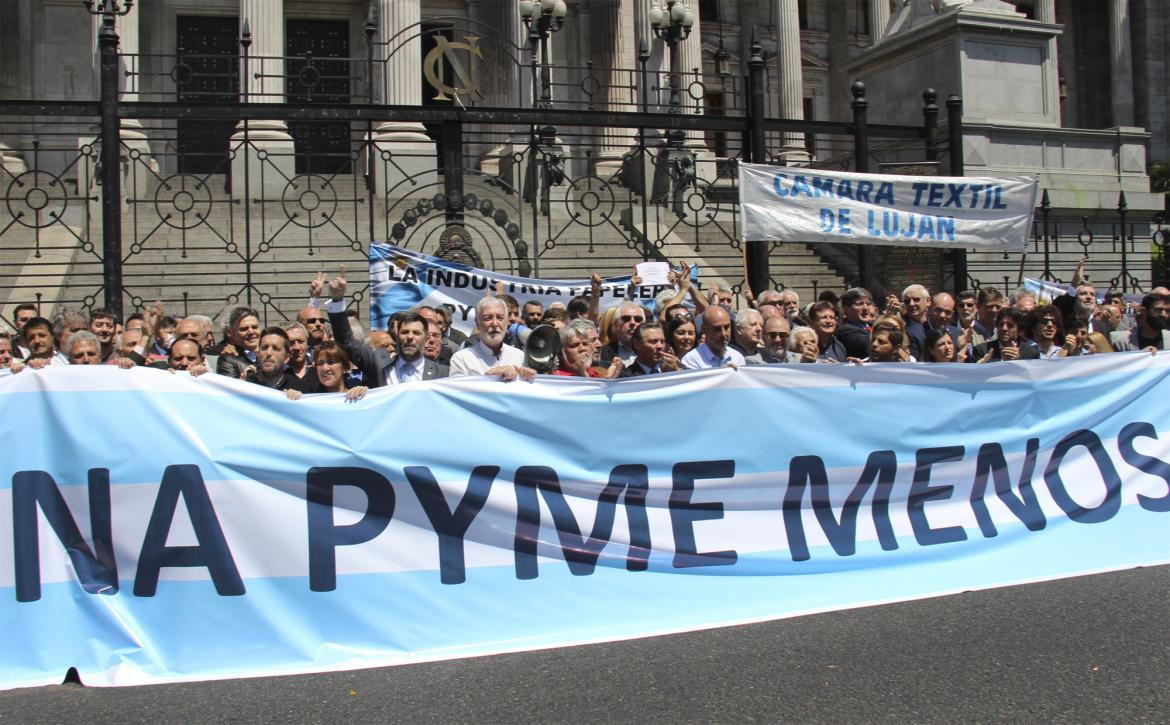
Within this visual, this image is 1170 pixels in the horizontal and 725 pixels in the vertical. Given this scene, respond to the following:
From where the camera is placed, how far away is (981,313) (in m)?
9.20

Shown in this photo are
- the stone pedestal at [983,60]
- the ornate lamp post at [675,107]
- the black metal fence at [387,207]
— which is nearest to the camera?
the black metal fence at [387,207]

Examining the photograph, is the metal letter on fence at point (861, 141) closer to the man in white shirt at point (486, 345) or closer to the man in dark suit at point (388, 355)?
the man in white shirt at point (486, 345)

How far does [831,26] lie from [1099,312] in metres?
34.8

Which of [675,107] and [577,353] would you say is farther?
[675,107]

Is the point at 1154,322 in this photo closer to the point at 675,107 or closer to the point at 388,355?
the point at 388,355

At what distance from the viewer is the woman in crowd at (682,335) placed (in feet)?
22.6

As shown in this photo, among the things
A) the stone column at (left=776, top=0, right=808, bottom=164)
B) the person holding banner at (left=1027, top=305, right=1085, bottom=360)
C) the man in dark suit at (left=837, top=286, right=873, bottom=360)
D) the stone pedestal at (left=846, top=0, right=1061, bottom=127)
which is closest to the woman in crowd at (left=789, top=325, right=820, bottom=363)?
the man in dark suit at (left=837, top=286, right=873, bottom=360)

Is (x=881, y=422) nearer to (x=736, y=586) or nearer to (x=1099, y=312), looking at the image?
(x=736, y=586)

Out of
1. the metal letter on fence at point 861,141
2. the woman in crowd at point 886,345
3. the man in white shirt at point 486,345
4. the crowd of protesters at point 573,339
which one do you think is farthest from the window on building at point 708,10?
the man in white shirt at point 486,345

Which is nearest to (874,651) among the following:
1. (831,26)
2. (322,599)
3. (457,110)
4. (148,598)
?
(322,599)

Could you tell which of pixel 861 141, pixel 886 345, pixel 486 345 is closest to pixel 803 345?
pixel 886 345

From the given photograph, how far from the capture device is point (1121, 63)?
1703 inches

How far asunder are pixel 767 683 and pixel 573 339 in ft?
8.30

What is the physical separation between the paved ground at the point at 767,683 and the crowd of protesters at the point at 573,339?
149 cm
